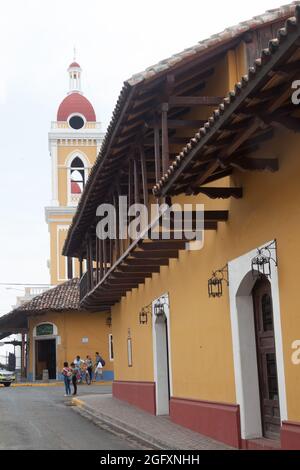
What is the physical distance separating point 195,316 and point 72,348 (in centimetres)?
2424

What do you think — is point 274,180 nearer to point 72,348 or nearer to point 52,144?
point 72,348

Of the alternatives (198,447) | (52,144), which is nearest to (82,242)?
(198,447)

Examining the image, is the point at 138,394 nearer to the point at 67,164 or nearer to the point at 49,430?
the point at 49,430

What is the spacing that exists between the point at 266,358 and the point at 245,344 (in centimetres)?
42

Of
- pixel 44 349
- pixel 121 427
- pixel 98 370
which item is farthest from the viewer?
pixel 44 349

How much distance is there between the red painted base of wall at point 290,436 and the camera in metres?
8.06

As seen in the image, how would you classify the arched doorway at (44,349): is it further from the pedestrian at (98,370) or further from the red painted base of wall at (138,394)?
the red painted base of wall at (138,394)

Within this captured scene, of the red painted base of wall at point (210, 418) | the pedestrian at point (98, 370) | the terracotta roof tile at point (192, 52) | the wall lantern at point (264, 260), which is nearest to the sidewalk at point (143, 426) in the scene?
the red painted base of wall at point (210, 418)

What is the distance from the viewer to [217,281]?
35.7ft

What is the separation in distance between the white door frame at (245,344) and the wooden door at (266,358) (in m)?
0.08

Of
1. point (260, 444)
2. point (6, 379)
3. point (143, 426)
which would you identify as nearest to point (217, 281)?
point (260, 444)

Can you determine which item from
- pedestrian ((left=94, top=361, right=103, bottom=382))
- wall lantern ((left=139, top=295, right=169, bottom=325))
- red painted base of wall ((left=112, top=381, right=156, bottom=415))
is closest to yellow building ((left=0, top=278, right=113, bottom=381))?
pedestrian ((left=94, top=361, right=103, bottom=382))

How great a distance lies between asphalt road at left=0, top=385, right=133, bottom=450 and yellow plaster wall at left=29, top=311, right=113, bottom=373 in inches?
558

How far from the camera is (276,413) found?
9539 millimetres
